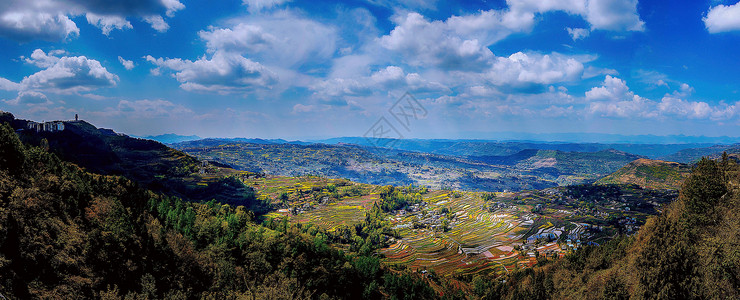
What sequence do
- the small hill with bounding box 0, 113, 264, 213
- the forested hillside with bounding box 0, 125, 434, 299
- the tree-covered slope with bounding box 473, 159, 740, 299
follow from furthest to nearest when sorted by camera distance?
the small hill with bounding box 0, 113, 264, 213, the forested hillside with bounding box 0, 125, 434, 299, the tree-covered slope with bounding box 473, 159, 740, 299

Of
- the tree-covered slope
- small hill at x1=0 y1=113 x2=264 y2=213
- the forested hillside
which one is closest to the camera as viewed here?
the tree-covered slope

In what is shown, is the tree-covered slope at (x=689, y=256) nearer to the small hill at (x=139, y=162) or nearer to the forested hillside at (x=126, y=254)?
the forested hillside at (x=126, y=254)

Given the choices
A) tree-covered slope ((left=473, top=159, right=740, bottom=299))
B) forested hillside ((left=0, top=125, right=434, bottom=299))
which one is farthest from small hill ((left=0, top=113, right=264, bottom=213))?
tree-covered slope ((left=473, top=159, right=740, bottom=299))

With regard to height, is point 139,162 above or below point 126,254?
above

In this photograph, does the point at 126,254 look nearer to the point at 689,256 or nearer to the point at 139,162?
the point at 689,256

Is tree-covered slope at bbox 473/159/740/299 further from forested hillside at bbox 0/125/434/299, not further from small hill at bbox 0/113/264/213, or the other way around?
small hill at bbox 0/113/264/213

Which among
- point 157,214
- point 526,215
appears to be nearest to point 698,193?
point 157,214

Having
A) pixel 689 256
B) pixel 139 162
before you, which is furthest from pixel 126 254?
pixel 139 162

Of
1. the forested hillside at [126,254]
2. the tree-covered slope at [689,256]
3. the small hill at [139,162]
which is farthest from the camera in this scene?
the small hill at [139,162]

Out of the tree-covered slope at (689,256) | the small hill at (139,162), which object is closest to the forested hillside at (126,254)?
the tree-covered slope at (689,256)

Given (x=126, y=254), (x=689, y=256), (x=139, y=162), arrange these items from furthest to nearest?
(x=139, y=162)
(x=126, y=254)
(x=689, y=256)

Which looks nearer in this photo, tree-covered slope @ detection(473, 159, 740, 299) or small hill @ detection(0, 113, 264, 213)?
tree-covered slope @ detection(473, 159, 740, 299)

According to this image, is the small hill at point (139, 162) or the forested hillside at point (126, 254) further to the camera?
the small hill at point (139, 162)
